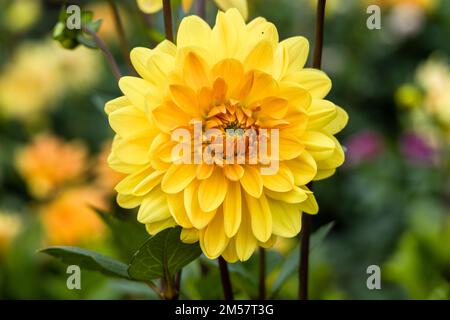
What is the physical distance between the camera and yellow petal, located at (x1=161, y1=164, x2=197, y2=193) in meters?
0.63

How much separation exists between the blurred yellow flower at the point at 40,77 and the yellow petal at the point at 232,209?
1618 millimetres

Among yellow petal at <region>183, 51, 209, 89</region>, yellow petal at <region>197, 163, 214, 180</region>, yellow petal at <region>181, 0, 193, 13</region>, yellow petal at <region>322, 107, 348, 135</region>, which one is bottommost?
yellow petal at <region>197, 163, 214, 180</region>

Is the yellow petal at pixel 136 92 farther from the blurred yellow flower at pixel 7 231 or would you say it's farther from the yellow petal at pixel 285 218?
the blurred yellow flower at pixel 7 231

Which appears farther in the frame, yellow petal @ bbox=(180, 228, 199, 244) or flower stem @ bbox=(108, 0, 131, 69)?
flower stem @ bbox=(108, 0, 131, 69)

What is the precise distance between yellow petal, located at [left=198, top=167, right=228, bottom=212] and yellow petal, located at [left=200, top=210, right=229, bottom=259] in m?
0.02

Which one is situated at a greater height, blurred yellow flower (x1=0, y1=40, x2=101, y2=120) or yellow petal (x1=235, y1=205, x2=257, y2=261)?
blurred yellow flower (x1=0, y1=40, x2=101, y2=120)

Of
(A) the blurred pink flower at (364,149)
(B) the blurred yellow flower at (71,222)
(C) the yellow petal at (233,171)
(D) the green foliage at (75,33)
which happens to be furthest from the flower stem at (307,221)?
(A) the blurred pink flower at (364,149)

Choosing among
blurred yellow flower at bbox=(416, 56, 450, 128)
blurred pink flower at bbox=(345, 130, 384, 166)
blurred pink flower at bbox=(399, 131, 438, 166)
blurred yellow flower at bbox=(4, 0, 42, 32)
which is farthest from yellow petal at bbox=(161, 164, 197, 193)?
blurred yellow flower at bbox=(4, 0, 42, 32)

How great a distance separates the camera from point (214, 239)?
0.64 meters

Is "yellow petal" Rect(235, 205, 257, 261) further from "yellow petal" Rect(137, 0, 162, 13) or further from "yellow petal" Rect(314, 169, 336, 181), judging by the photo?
"yellow petal" Rect(137, 0, 162, 13)

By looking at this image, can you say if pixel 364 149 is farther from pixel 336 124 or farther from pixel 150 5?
pixel 336 124

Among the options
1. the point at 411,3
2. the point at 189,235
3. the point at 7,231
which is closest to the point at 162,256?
the point at 189,235

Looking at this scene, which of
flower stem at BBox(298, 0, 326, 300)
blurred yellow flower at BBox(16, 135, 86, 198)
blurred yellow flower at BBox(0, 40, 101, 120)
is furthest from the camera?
Answer: blurred yellow flower at BBox(0, 40, 101, 120)

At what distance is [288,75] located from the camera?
66 cm
